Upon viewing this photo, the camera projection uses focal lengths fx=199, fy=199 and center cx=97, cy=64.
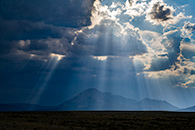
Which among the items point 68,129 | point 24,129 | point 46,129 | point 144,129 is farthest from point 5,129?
point 144,129

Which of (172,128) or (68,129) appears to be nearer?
(68,129)

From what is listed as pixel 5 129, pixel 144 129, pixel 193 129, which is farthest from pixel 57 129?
pixel 193 129

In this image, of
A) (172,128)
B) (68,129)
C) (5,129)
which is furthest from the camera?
(172,128)

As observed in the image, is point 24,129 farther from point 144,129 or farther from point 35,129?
point 144,129

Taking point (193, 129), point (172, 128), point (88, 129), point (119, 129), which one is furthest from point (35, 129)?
point (193, 129)

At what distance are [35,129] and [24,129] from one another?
2035 millimetres

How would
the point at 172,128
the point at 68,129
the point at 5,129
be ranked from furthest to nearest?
the point at 172,128 → the point at 68,129 → the point at 5,129

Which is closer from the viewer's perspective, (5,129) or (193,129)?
(5,129)

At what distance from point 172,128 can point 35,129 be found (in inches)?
1123

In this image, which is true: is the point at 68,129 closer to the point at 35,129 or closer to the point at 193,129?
the point at 35,129

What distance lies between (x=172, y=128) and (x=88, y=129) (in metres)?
18.2

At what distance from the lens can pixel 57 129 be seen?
3931 centimetres

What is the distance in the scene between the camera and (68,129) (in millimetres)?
39656

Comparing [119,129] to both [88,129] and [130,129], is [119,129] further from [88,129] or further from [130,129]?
[88,129]
